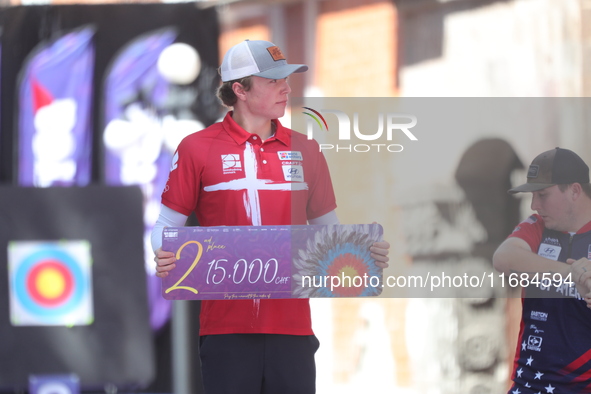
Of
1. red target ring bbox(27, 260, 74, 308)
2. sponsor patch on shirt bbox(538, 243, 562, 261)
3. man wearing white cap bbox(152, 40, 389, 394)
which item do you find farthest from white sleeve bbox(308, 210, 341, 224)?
red target ring bbox(27, 260, 74, 308)

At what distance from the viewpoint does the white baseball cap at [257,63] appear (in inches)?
103

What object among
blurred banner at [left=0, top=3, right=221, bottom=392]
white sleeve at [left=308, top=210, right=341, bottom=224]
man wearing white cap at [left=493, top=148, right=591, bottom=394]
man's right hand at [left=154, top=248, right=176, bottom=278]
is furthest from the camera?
blurred banner at [left=0, top=3, right=221, bottom=392]

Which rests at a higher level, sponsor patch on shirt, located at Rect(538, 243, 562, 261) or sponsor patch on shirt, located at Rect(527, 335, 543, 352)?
sponsor patch on shirt, located at Rect(538, 243, 562, 261)

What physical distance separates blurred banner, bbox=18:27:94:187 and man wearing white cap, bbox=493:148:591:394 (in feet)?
7.88

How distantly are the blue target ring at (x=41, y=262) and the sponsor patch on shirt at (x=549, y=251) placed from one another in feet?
8.22

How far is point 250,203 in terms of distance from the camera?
2.57 metres

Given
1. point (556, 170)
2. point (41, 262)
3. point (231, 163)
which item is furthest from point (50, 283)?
point (556, 170)

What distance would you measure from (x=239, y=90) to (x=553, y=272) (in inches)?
48.4

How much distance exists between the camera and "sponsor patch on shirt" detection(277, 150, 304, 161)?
8.68 ft

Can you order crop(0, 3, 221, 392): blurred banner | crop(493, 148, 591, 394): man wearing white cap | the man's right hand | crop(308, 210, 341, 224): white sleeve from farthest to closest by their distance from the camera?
crop(0, 3, 221, 392): blurred banner < crop(308, 210, 341, 224): white sleeve < crop(493, 148, 591, 394): man wearing white cap < the man's right hand

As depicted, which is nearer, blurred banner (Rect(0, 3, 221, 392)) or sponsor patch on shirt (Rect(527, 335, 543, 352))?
sponsor patch on shirt (Rect(527, 335, 543, 352))

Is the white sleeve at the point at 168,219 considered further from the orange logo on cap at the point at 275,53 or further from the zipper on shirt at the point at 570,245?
the zipper on shirt at the point at 570,245

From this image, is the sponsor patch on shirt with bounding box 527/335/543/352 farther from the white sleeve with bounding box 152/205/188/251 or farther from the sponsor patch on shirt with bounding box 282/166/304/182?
the white sleeve with bounding box 152/205/188/251

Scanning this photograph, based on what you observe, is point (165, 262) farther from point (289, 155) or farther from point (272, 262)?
point (289, 155)
